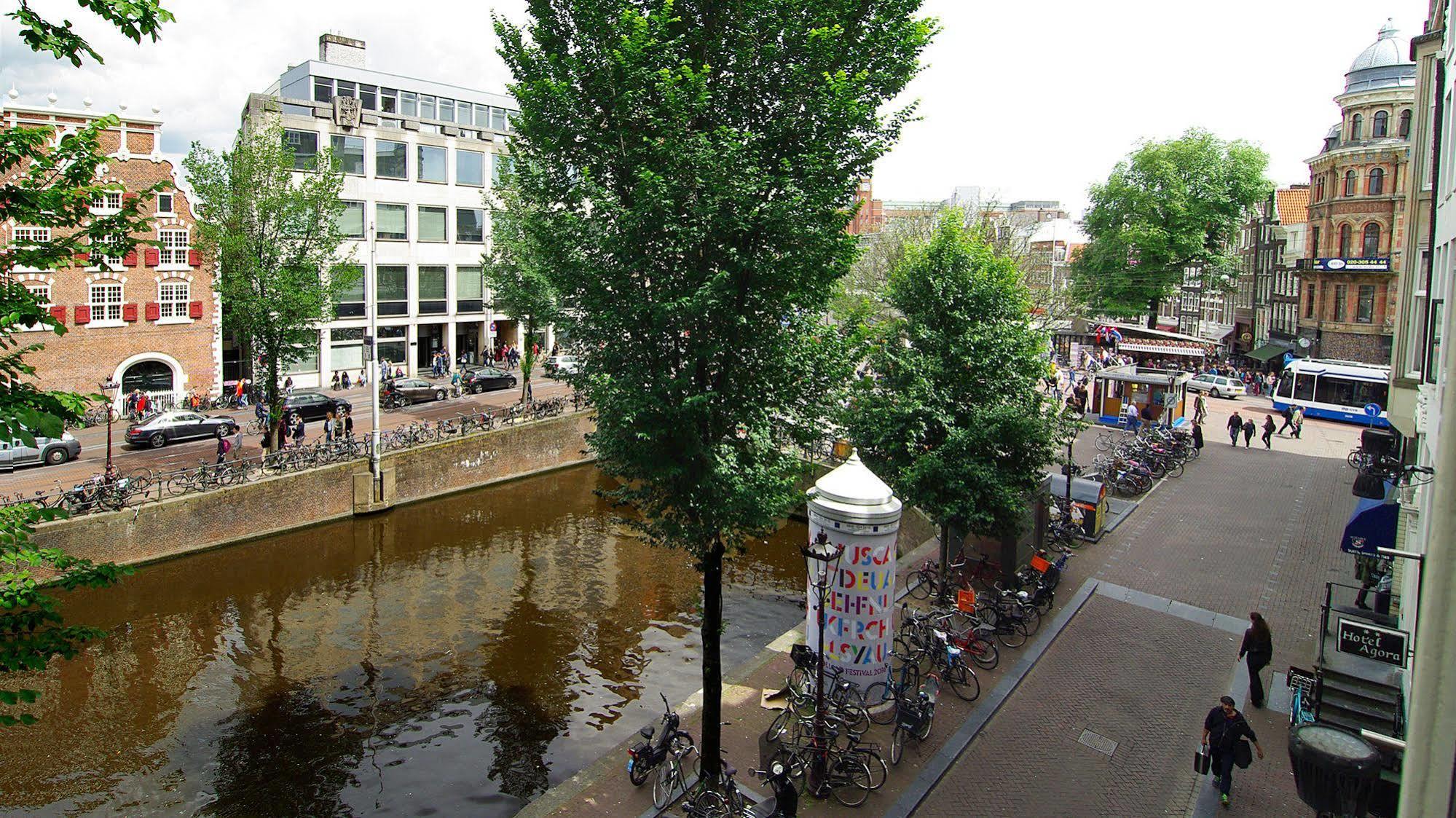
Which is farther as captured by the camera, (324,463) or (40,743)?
(324,463)

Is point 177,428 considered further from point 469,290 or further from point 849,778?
point 849,778

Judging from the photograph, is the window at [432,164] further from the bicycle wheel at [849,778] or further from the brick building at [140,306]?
the bicycle wheel at [849,778]

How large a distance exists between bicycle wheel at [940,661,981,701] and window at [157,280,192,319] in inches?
1458

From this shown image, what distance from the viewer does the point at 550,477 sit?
36969 mm

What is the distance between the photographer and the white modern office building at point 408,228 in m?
46.6

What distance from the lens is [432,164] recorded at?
51.1 meters

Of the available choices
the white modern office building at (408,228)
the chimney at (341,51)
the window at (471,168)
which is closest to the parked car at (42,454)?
the white modern office building at (408,228)

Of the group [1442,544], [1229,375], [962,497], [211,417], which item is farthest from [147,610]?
[1229,375]

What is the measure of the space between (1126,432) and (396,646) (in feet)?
100

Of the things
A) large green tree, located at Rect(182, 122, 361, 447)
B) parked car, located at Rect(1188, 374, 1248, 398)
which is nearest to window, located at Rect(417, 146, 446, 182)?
large green tree, located at Rect(182, 122, 361, 447)

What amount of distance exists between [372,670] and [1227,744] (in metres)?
16.1

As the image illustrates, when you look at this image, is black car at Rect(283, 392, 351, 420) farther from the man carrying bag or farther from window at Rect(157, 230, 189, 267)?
the man carrying bag

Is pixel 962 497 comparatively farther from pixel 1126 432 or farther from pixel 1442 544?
pixel 1126 432

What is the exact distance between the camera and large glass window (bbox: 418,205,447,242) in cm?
5084
